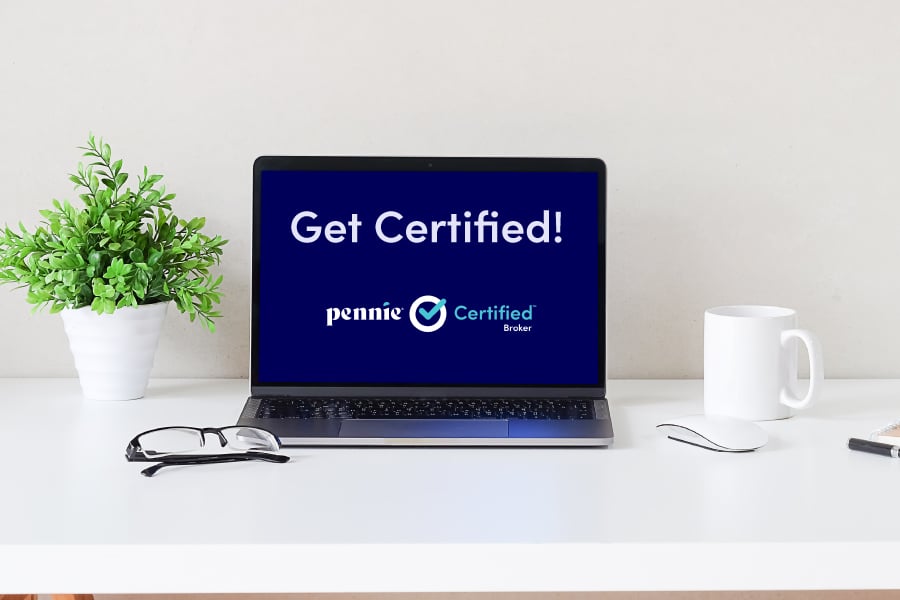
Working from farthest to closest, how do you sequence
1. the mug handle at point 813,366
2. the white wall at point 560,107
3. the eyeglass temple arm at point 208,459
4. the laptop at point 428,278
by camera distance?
the white wall at point 560,107, the laptop at point 428,278, the mug handle at point 813,366, the eyeglass temple arm at point 208,459

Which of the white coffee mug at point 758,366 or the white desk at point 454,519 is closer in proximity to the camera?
the white desk at point 454,519

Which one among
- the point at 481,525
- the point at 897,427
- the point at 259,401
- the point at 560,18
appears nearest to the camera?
the point at 481,525

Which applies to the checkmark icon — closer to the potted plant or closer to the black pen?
the potted plant

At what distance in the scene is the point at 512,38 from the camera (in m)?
1.23

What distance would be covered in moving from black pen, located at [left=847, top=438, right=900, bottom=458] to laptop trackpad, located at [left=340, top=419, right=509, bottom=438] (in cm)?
36

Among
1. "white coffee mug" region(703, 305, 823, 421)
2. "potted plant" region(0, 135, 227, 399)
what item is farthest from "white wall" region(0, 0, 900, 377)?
"white coffee mug" region(703, 305, 823, 421)

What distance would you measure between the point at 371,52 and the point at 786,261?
0.65 meters

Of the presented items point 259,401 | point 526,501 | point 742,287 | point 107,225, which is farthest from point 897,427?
point 107,225

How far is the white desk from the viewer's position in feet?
2.30

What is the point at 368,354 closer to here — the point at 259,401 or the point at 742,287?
the point at 259,401

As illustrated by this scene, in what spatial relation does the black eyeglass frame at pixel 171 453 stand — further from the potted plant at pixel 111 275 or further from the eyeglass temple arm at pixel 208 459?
the potted plant at pixel 111 275

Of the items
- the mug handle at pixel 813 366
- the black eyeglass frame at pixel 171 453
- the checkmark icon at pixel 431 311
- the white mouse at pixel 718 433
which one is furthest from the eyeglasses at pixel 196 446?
the mug handle at pixel 813 366

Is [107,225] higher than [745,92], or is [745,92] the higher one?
[745,92]

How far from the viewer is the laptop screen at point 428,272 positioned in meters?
1.13
